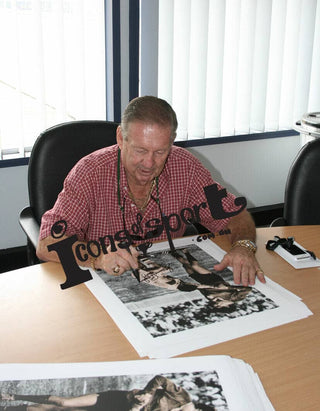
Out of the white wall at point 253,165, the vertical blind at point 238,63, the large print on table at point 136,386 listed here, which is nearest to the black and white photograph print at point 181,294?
the large print on table at point 136,386

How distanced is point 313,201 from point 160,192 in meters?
0.55

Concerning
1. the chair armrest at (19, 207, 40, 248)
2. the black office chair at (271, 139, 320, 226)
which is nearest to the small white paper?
the black office chair at (271, 139, 320, 226)

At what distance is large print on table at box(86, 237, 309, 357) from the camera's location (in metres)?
1.00

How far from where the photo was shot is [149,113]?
139cm

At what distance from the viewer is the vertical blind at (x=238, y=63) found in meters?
2.83

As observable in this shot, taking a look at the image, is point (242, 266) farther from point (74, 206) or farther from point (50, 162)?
point (50, 162)

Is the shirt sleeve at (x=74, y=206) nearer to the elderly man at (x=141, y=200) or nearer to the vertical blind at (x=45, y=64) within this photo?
the elderly man at (x=141, y=200)

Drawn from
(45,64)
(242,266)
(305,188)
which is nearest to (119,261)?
(242,266)

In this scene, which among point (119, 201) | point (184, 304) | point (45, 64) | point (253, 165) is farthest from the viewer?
point (253, 165)

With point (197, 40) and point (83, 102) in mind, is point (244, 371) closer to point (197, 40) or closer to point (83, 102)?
point (83, 102)

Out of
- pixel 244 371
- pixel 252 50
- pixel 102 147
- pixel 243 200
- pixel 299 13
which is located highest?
pixel 299 13

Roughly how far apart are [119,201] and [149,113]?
321 mm

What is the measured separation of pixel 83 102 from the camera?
2.61 meters

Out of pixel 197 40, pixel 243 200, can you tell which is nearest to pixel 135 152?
pixel 243 200
